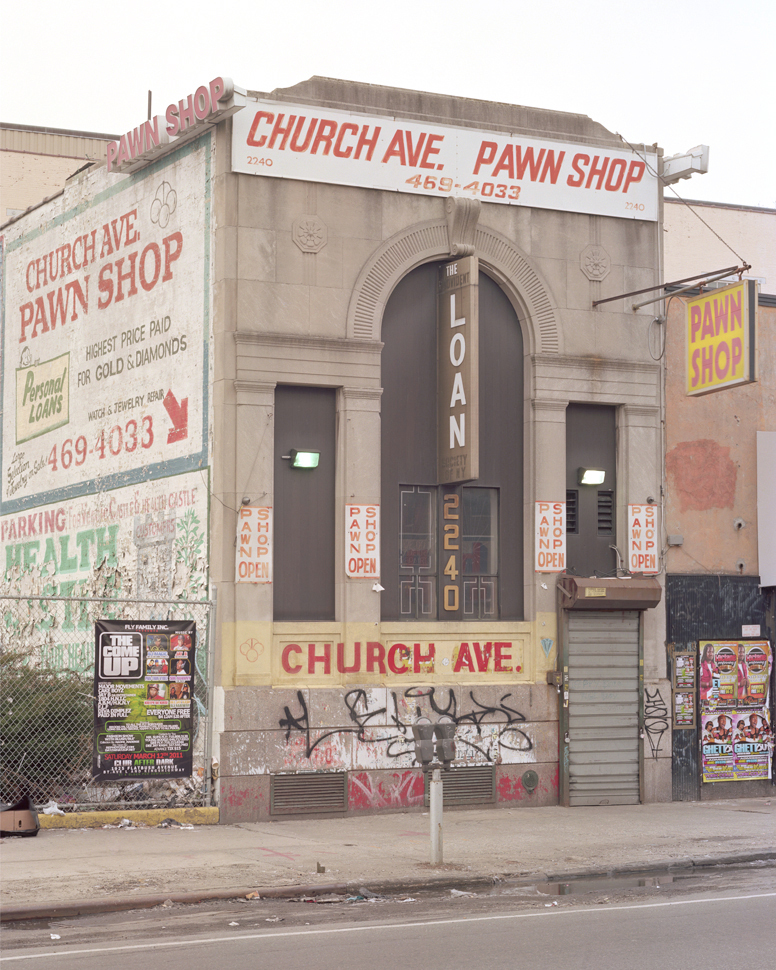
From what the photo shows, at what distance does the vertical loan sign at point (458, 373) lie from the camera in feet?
59.1

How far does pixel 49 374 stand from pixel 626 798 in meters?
12.2

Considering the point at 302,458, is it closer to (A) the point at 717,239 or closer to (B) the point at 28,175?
(B) the point at 28,175

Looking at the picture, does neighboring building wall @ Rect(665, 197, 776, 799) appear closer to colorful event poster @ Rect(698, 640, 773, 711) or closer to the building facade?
colorful event poster @ Rect(698, 640, 773, 711)

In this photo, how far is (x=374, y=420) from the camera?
18109 millimetres

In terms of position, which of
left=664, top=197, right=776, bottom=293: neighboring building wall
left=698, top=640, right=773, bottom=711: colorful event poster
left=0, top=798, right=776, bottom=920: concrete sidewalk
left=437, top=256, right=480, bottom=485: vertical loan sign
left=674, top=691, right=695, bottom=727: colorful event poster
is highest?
left=664, top=197, right=776, bottom=293: neighboring building wall

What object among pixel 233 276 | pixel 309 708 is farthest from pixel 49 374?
pixel 309 708

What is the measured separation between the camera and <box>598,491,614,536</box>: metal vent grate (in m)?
19.8

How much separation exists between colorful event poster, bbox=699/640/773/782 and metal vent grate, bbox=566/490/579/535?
2.73 metres

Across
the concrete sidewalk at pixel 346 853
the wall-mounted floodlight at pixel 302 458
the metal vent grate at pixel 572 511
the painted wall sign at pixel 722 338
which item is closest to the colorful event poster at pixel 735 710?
the concrete sidewalk at pixel 346 853

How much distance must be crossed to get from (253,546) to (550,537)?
14.7 feet

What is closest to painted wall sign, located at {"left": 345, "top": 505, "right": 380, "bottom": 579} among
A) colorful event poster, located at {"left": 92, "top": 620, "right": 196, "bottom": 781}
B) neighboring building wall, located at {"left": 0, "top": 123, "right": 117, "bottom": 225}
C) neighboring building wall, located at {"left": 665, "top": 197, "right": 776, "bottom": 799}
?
colorful event poster, located at {"left": 92, "top": 620, "right": 196, "bottom": 781}

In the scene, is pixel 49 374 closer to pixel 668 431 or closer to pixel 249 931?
pixel 668 431

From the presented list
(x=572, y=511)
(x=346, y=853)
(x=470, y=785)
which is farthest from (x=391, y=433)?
(x=346, y=853)

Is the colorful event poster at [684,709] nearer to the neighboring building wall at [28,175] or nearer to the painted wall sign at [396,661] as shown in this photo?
the painted wall sign at [396,661]
